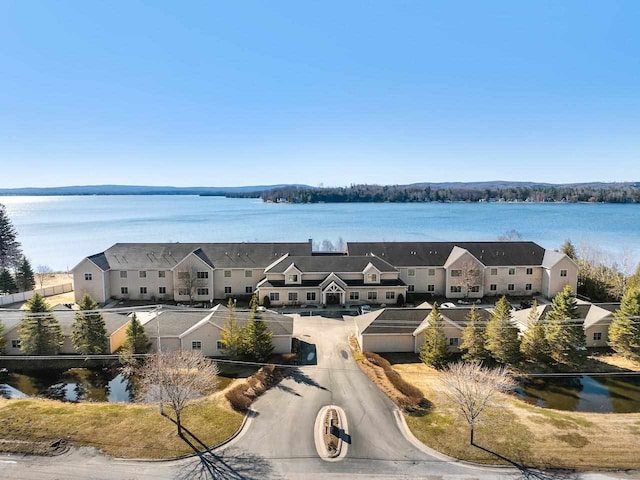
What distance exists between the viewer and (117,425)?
2266cm

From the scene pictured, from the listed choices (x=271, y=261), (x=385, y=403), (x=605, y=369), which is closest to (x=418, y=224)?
(x=271, y=261)

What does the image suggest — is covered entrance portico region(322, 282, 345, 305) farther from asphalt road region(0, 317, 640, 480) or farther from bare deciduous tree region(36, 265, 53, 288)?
bare deciduous tree region(36, 265, 53, 288)

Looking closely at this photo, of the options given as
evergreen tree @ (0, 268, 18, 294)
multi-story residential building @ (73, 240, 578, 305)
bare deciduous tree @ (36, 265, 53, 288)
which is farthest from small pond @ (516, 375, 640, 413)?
bare deciduous tree @ (36, 265, 53, 288)

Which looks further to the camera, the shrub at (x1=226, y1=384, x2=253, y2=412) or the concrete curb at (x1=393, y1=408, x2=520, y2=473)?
the shrub at (x1=226, y1=384, x2=253, y2=412)

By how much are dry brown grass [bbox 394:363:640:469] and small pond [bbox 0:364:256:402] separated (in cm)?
1432

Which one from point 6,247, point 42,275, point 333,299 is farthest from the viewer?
point 42,275

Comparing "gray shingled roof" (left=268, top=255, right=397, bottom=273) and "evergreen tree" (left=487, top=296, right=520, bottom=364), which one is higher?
"gray shingled roof" (left=268, top=255, right=397, bottom=273)

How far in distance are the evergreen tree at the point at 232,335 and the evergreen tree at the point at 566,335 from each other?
953 inches

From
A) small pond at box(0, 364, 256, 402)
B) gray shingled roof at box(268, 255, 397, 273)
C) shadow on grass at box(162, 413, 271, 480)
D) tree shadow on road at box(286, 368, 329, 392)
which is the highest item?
gray shingled roof at box(268, 255, 397, 273)

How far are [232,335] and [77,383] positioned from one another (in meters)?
11.6

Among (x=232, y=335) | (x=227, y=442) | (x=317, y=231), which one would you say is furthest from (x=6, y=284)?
(x=317, y=231)

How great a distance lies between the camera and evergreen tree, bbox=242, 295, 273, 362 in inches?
1228

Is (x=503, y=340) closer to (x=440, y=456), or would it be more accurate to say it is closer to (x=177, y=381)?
(x=440, y=456)

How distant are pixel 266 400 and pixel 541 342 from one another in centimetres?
2138
